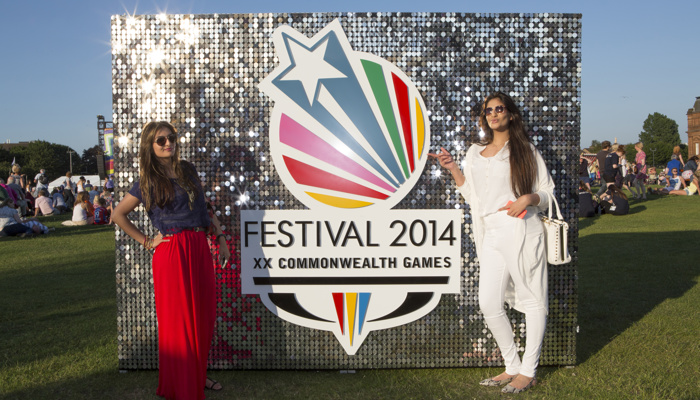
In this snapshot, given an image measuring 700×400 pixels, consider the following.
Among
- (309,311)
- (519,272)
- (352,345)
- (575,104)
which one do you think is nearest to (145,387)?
(309,311)

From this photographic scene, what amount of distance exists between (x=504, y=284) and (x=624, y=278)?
428cm

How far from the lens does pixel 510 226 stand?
11.0ft

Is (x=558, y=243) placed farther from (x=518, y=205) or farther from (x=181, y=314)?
(x=181, y=314)

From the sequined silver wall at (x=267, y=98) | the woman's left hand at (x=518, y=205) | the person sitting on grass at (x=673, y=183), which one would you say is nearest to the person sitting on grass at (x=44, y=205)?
the sequined silver wall at (x=267, y=98)

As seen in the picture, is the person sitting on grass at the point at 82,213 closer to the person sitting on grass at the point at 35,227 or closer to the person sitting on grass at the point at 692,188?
the person sitting on grass at the point at 35,227

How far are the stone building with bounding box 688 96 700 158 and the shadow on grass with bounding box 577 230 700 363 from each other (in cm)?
9549

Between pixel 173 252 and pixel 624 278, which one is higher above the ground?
pixel 173 252

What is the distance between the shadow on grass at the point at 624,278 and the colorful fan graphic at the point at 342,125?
2131 millimetres

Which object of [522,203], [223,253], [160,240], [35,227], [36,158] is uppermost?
[36,158]

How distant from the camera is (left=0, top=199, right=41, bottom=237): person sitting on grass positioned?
1241cm

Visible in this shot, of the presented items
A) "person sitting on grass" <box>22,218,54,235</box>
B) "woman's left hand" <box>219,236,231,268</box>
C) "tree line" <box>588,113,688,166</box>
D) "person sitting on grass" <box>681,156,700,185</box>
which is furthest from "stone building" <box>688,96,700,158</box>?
"woman's left hand" <box>219,236,231,268</box>

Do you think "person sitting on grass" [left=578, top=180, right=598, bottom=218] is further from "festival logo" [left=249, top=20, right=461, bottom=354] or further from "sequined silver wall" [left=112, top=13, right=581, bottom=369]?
"festival logo" [left=249, top=20, right=461, bottom=354]

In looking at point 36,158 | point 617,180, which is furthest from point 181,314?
point 36,158

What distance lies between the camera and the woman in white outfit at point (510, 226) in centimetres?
334
